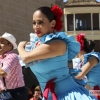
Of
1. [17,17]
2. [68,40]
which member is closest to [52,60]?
[68,40]

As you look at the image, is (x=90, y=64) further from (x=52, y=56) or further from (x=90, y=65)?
(x=52, y=56)

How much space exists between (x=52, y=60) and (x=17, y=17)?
17.4 metres

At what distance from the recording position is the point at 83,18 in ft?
87.9

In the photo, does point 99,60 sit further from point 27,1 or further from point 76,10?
point 76,10

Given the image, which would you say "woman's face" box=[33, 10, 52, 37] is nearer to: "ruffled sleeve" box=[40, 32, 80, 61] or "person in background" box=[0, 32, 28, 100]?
"ruffled sleeve" box=[40, 32, 80, 61]

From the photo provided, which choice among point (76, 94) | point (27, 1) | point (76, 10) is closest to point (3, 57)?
point (76, 94)

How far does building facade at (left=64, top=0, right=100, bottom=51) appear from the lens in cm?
2558

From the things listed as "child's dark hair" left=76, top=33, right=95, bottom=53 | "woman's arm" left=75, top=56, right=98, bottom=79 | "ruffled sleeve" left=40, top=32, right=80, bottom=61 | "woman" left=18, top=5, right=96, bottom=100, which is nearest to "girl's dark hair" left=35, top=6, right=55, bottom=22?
"woman" left=18, top=5, right=96, bottom=100

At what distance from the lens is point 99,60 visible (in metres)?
4.99

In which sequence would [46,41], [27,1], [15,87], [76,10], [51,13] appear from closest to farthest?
[46,41]
[51,13]
[15,87]
[27,1]
[76,10]

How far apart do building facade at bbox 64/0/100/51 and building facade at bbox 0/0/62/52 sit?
4.38 meters

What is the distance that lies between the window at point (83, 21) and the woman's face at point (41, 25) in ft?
74.6

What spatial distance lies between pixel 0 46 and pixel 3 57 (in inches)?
7.2

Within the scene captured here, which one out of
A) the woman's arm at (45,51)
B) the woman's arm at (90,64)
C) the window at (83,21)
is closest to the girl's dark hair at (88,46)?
the woman's arm at (90,64)
